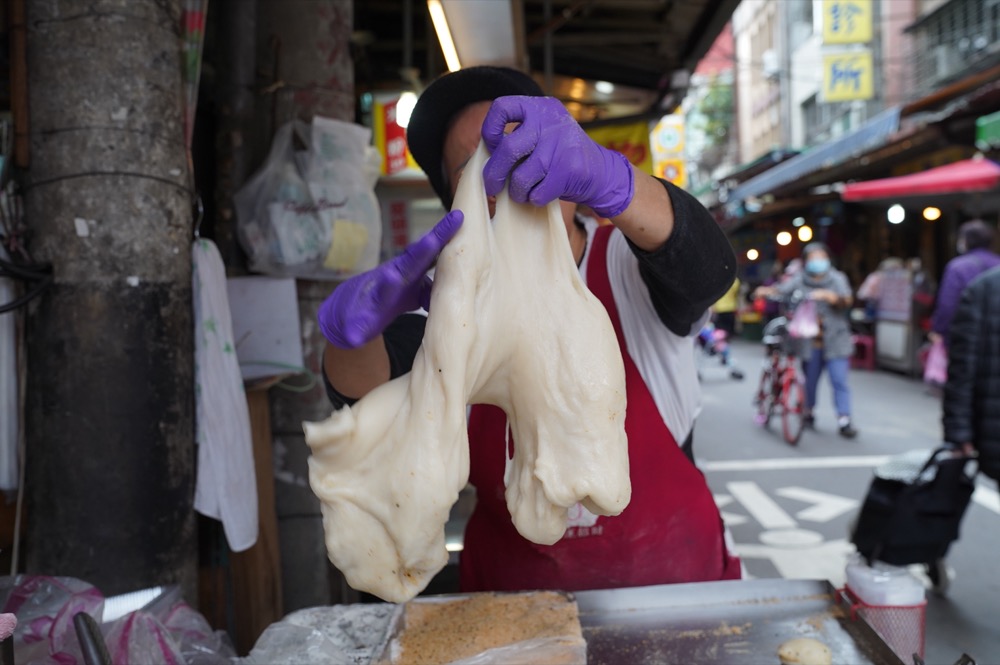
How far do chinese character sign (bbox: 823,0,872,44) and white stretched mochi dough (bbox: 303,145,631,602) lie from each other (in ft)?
54.1

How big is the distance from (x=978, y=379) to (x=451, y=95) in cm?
357

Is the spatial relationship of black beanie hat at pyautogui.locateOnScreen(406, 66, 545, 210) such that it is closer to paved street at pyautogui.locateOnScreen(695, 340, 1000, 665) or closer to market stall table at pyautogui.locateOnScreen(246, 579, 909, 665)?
market stall table at pyautogui.locateOnScreen(246, 579, 909, 665)

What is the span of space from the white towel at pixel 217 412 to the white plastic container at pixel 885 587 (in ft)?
6.02

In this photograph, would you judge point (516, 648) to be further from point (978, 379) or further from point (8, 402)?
point (978, 379)

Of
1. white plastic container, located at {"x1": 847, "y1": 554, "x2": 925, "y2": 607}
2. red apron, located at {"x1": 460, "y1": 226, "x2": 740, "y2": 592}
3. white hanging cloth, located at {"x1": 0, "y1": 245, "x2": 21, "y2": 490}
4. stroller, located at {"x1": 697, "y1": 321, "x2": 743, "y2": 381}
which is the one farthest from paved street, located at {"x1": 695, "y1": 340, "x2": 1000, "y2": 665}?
white hanging cloth, located at {"x1": 0, "y1": 245, "x2": 21, "y2": 490}

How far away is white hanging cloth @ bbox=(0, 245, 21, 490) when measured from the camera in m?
2.03

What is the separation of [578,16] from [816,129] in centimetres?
2485

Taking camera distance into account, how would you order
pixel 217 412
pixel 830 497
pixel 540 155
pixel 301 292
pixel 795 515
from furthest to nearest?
pixel 830 497 < pixel 795 515 < pixel 301 292 < pixel 217 412 < pixel 540 155

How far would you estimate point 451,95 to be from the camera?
1854mm

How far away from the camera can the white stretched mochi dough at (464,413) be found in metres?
1.37

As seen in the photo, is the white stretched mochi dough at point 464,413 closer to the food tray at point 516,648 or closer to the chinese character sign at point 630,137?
the food tray at point 516,648

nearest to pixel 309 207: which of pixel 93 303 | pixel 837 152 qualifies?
pixel 93 303

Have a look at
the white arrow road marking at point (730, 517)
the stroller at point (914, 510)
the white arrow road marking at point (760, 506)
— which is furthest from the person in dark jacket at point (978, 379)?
the white arrow road marking at point (730, 517)

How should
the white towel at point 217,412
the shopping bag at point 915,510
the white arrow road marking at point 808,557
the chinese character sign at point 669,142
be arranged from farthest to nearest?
the chinese character sign at point 669,142
the white arrow road marking at point 808,557
the shopping bag at point 915,510
the white towel at point 217,412
